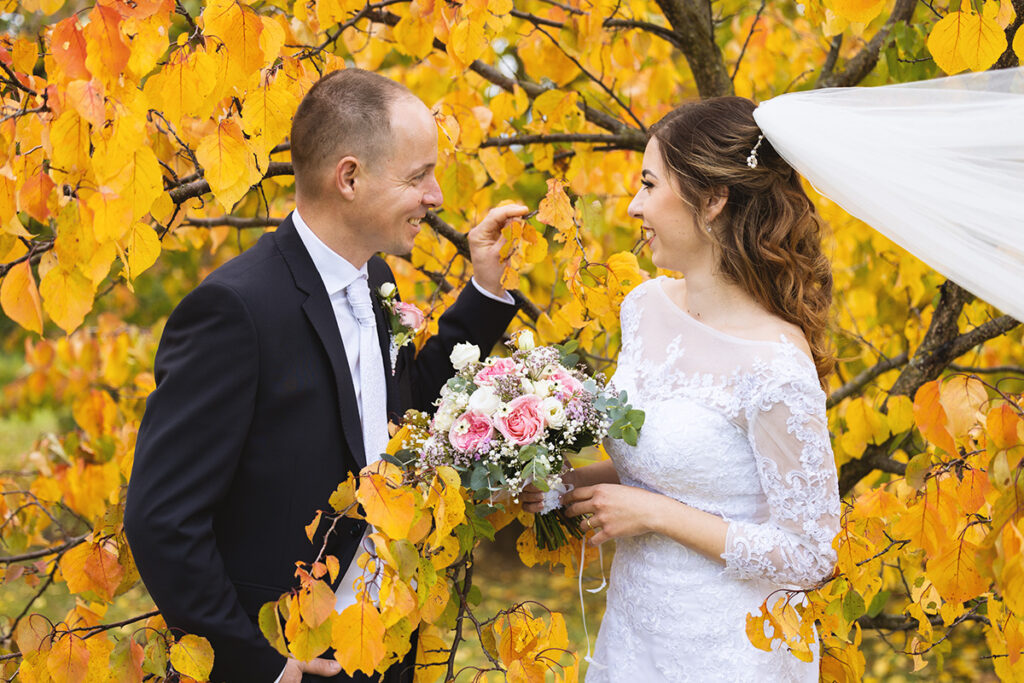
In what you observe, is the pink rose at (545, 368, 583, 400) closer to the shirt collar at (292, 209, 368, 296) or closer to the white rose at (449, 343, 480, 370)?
the white rose at (449, 343, 480, 370)

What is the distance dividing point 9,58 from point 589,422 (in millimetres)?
1535

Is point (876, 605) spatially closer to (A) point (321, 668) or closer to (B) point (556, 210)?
(B) point (556, 210)

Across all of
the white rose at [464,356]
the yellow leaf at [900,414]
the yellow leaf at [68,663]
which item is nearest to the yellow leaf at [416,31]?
the white rose at [464,356]

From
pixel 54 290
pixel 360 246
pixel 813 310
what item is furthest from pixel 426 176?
pixel 813 310

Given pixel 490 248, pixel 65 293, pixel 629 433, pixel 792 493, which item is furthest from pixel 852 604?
pixel 65 293

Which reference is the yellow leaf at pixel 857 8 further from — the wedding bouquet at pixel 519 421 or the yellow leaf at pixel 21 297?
the yellow leaf at pixel 21 297

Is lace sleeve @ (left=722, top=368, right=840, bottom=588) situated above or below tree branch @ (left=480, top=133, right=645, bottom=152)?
below

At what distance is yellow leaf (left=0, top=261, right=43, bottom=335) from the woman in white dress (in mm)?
1200

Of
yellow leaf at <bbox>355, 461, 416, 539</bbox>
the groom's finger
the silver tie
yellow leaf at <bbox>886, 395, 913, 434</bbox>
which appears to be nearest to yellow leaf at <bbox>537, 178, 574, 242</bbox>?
the silver tie

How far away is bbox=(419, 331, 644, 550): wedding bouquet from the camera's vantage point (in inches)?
77.5

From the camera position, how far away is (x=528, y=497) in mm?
2221

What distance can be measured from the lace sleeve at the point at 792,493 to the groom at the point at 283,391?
3.06 ft

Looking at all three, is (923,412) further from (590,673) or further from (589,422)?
(590,673)

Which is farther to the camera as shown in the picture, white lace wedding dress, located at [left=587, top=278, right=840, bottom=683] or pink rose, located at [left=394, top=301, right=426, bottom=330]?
pink rose, located at [left=394, top=301, right=426, bottom=330]
